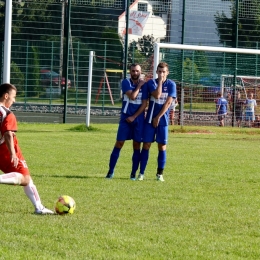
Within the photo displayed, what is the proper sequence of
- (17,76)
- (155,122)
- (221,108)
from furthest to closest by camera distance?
(17,76), (221,108), (155,122)

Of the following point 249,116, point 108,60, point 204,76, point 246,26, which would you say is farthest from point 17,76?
point 246,26

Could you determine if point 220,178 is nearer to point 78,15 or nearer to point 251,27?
point 251,27

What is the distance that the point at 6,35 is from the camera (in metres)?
13.0

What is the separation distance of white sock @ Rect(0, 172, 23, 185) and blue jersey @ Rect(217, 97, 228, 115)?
60.6ft

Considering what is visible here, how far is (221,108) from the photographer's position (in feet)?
85.4

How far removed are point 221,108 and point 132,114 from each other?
47.6 ft

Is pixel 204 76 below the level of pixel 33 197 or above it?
above

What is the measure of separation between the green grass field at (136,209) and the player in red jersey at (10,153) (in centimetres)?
27

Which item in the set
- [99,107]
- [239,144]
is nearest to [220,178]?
[239,144]

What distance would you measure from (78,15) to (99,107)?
600 cm

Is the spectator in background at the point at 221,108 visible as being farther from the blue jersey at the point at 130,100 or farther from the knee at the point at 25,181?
the knee at the point at 25,181

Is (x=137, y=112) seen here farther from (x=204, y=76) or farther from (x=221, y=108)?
(x=204, y=76)

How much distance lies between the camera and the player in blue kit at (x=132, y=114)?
464 inches

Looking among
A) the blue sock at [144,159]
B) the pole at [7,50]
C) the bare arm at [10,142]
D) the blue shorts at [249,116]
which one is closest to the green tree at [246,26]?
the blue shorts at [249,116]
